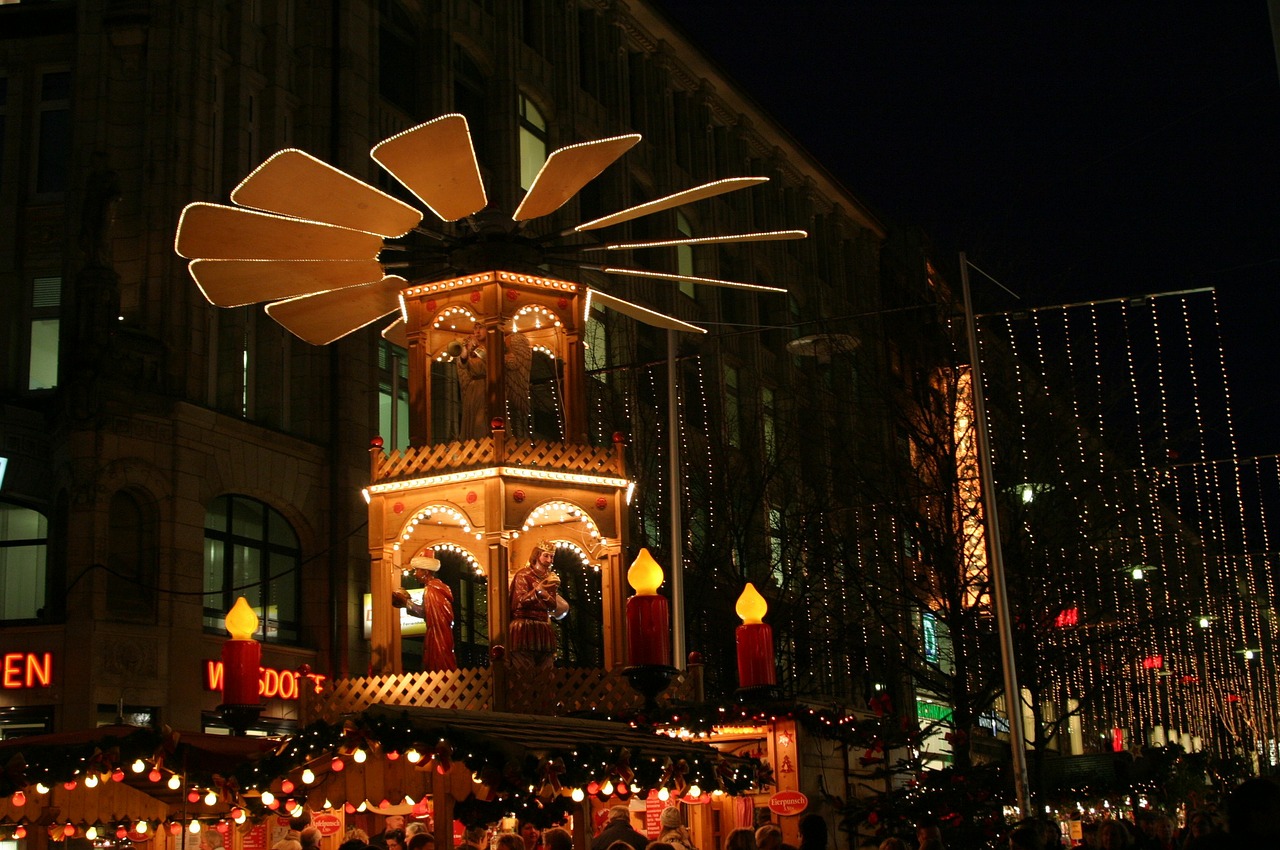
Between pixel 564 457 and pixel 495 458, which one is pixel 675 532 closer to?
pixel 564 457

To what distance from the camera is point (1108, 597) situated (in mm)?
28516

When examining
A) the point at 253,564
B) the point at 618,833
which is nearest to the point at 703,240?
the point at 618,833

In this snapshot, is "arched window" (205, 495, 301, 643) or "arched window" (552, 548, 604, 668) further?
"arched window" (552, 548, 604, 668)

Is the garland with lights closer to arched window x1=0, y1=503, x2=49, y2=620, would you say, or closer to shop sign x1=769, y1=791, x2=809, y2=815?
shop sign x1=769, y1=791, x2=809, y2=815

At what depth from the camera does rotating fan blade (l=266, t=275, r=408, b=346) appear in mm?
17469

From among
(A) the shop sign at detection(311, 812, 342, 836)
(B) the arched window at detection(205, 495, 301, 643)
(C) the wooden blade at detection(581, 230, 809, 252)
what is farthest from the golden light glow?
(B) the arched window at detection(205, 495, 301, 643)

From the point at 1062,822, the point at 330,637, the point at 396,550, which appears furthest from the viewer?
the point at 1062,822

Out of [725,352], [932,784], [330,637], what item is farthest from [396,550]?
[725,352]

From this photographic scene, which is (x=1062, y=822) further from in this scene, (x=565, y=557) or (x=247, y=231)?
(x=247, y=231)

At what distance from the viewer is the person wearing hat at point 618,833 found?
1363cm

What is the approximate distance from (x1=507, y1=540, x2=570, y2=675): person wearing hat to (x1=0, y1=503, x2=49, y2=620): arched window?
10.2 metres

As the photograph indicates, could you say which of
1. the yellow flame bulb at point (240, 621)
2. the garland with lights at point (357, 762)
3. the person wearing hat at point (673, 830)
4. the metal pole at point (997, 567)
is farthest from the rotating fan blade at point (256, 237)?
the metal pole at point (997, 567)

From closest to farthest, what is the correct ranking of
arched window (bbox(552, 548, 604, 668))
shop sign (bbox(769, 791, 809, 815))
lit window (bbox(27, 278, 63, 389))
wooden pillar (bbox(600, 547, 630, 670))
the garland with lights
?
the garland with lights, wooden pillar (bbox(600, 547, 630, 670)), shop sign (bbox(769, 791, 809, 815)), lit window (bbox(27, 278, 63, 389)), arched window (bbox(552, 548, 604, 668))

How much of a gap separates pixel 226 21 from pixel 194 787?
18976 millimetres
